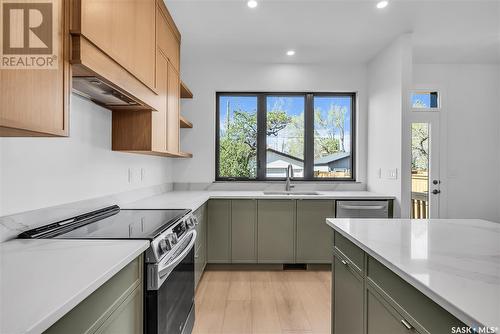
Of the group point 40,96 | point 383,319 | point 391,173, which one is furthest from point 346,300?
point 391,173

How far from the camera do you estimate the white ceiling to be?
2566mm

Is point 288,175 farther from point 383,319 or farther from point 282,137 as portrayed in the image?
point 383,319

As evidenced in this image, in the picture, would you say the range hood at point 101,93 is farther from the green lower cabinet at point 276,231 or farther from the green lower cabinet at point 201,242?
the green lower cabinet at point 276,231

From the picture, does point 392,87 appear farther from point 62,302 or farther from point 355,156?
point 62,302

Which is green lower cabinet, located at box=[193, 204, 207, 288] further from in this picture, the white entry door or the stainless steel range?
the white entry door

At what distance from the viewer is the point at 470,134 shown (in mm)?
3992

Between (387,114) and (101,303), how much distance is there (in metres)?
3.34

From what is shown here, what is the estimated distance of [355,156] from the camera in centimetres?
405

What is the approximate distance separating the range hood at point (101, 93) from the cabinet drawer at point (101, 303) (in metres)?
0.87

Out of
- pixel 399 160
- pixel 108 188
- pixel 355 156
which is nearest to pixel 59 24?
pixel 108 188

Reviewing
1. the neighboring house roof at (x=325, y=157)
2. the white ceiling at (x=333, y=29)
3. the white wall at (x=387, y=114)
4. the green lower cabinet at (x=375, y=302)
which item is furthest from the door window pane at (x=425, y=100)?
the green lower cabinet at (x=375, y=302)
